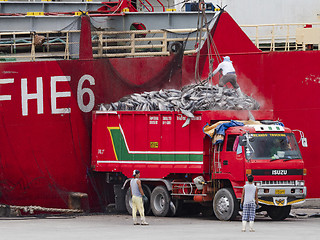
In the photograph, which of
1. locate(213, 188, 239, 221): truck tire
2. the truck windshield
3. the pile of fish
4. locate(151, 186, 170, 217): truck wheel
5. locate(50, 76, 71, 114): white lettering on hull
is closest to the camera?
locate(213, 188, 239, 221): truck tire

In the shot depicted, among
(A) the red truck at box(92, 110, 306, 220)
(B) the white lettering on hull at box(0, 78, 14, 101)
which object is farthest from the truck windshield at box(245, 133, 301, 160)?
(B) the white lettering on hull at box(0, 78, 14, 101)

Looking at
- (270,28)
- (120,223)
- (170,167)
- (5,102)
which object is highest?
(270,28)

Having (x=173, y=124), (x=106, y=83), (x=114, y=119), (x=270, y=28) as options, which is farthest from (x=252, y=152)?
(x=270, y=28)

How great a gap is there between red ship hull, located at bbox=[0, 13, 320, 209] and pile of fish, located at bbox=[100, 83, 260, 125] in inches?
39.2

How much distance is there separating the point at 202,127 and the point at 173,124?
1.16 m

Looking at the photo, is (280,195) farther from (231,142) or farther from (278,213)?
(231,142)

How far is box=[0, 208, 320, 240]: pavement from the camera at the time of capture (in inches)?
727

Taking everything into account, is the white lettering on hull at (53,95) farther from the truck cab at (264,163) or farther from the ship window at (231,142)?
the ship window at (231,142)

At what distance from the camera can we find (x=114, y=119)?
2638 cm

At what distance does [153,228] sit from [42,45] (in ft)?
41.0

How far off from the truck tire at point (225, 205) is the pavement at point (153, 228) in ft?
0.85

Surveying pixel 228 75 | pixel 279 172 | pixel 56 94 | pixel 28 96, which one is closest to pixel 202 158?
pixel 279 172

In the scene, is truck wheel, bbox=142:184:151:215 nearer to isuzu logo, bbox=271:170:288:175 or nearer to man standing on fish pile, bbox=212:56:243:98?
man standing on fish pile, bbox=212:56:243:98

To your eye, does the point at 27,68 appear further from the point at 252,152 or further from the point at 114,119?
the point at 252,152
